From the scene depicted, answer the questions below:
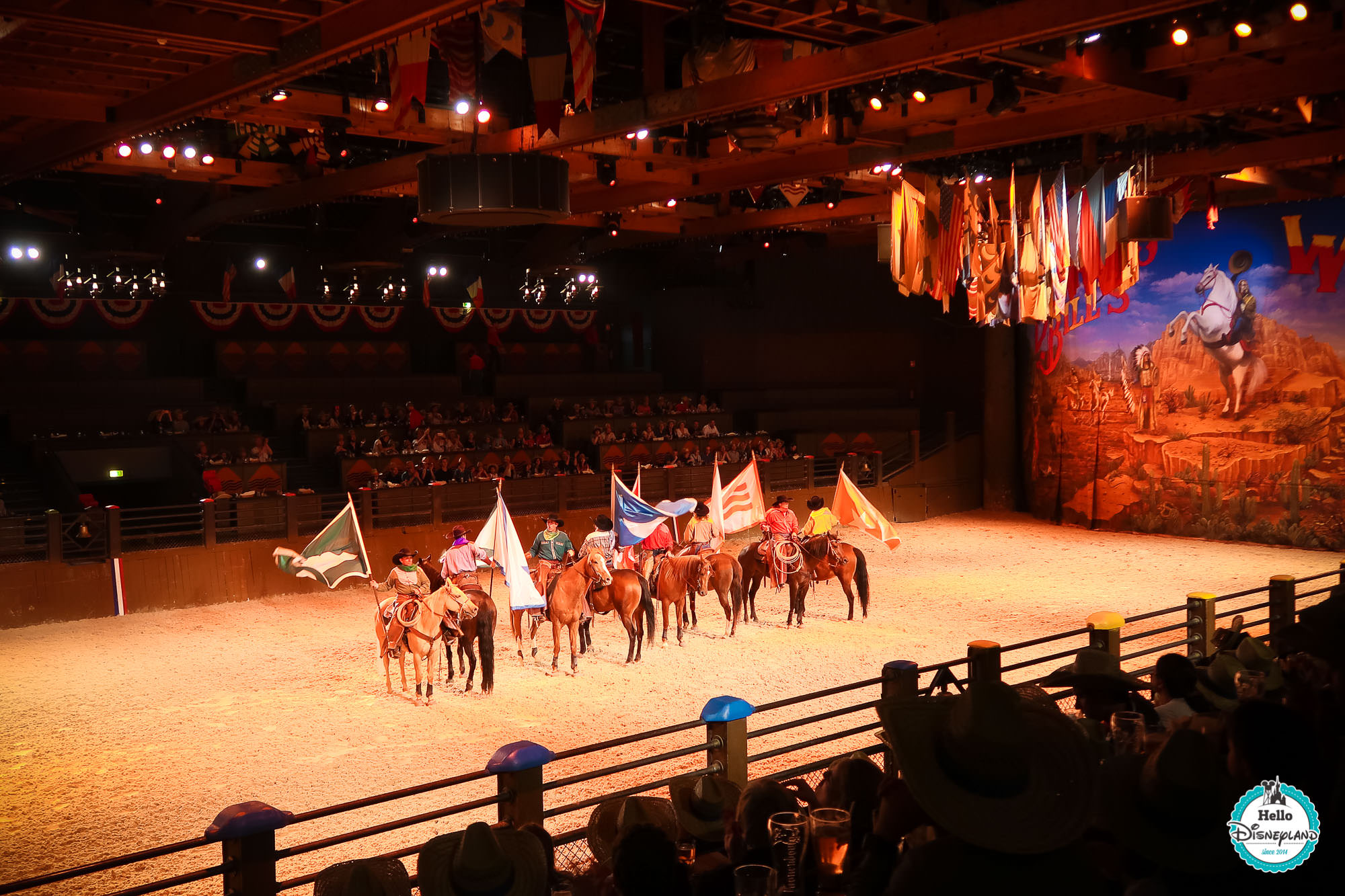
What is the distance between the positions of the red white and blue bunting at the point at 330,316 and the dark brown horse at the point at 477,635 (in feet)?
55.5

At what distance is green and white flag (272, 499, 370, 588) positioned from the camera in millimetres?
13305

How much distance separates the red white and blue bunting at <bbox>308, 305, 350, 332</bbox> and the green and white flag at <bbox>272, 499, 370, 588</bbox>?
51.6ft

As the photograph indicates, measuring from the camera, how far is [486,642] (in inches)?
471

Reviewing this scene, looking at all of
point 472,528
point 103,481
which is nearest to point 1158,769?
point 472,528

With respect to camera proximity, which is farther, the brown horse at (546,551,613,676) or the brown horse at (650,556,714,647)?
the brown horse at (650,556,714,647)

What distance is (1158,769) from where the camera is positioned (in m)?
2.92

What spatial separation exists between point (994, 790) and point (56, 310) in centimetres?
2642

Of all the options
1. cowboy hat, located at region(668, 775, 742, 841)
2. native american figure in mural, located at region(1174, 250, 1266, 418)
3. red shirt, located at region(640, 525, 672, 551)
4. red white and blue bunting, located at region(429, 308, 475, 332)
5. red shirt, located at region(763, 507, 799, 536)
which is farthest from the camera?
red white and blue bunting, located at region(429, 308, 475, 332)

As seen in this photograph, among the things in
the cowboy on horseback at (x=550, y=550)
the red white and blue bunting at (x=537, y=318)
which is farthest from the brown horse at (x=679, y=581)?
the red white and blue bunting at (x=537, y=318)

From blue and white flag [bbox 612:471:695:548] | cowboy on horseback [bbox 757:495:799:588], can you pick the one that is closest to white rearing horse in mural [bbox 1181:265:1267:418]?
cowboy on horseback [bbox 757:495:799:588]

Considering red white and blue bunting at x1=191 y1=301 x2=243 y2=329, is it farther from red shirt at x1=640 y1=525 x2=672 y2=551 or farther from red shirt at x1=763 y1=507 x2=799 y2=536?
red shirt at x1=763 y1=507 x2=799 y2=536

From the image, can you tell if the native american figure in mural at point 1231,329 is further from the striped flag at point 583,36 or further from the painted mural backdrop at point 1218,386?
the striped flag at point 583,36

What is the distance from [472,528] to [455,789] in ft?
38.5

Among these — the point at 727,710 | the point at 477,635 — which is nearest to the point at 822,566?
the point at 477,635
